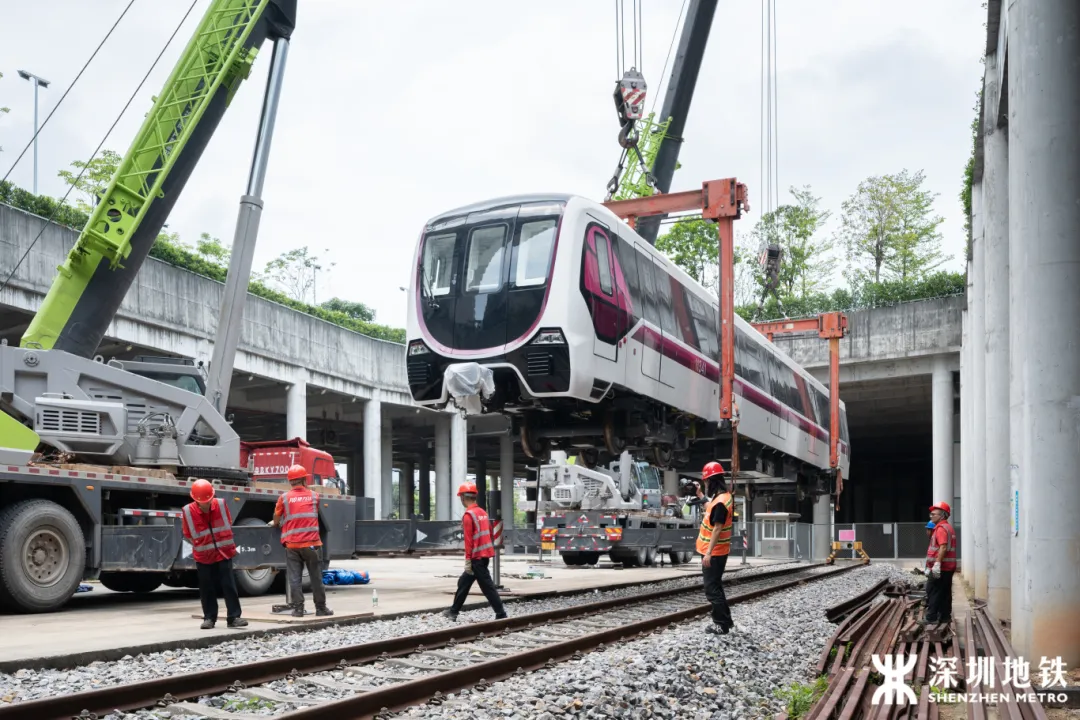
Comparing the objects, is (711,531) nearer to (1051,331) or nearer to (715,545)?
(715,545)

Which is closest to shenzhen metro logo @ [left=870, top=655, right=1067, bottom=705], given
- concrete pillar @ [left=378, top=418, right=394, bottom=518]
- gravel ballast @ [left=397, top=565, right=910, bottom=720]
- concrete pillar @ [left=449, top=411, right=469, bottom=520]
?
gravel ballast @ [left=397, top=565, right=910, bottom=720]

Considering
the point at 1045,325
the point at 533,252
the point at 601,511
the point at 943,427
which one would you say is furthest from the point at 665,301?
the point at 943,427

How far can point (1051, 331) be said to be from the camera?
8.13 metres

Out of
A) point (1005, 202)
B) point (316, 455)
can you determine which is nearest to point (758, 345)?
point (1005, 202)

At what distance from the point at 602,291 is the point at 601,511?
1405 cm

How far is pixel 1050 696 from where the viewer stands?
23.8 ft

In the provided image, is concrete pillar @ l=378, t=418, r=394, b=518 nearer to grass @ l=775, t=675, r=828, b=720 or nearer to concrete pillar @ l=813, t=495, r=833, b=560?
concrete pillar @ l=813, t=495, r=833, b=560

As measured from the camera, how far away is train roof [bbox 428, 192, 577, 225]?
1262 cm

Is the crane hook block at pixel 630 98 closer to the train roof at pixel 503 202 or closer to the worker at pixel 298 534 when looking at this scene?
the train roof at pixel 503 202

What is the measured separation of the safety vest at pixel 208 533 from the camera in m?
10.4

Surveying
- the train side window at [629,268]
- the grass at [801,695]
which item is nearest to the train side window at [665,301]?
the train side window at [629,268]

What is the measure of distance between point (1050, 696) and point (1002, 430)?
23.5ft

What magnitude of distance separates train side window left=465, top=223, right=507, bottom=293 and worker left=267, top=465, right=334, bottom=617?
10.1 feet

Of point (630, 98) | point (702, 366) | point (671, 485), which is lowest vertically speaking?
point (671, 485)
